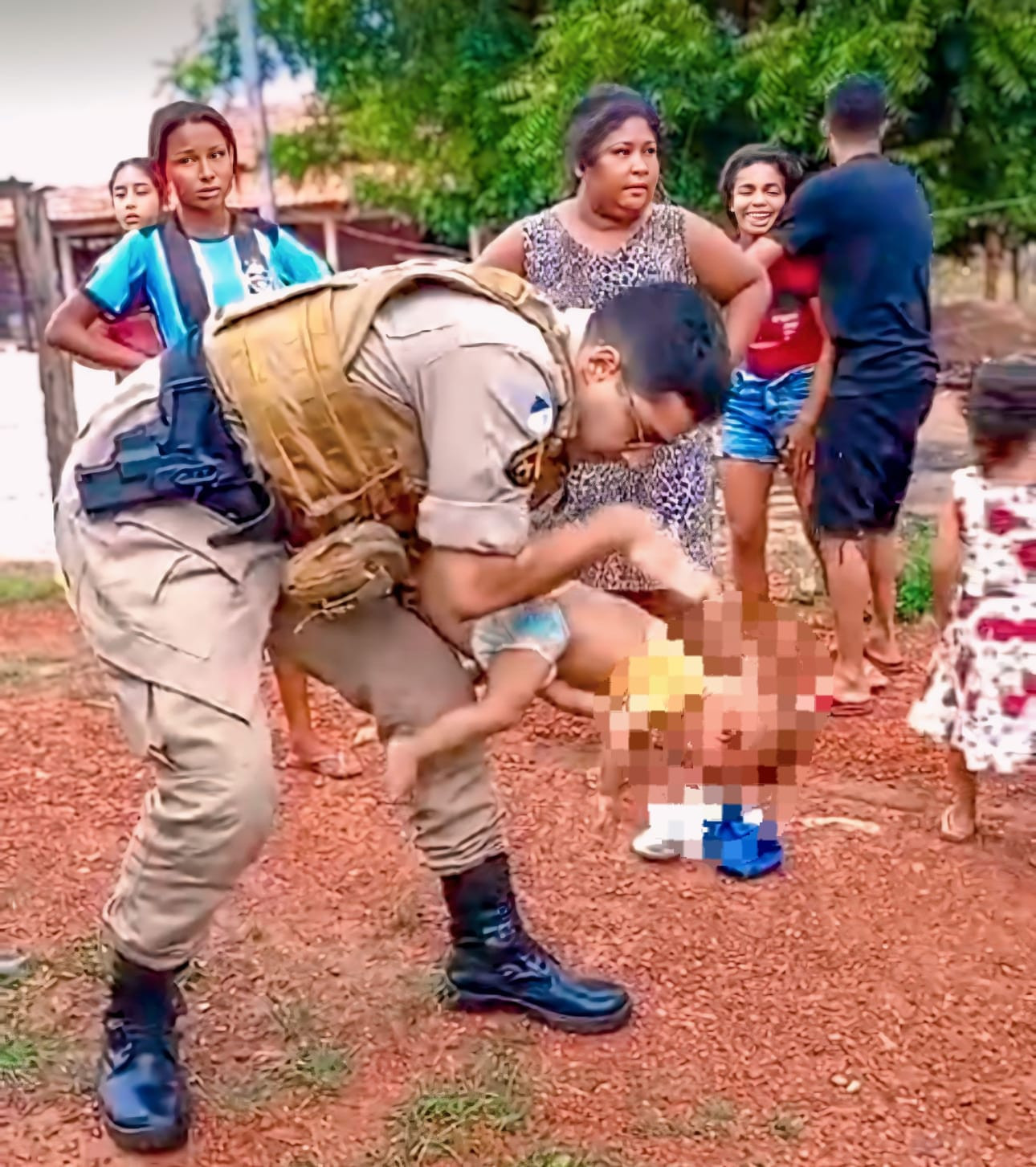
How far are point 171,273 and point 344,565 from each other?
166 centimetres

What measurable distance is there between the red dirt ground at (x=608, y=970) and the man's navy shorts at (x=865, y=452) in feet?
2.48

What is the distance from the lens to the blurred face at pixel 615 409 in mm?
2277

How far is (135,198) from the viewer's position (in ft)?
15.7

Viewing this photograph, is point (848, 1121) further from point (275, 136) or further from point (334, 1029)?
point (275, 136)

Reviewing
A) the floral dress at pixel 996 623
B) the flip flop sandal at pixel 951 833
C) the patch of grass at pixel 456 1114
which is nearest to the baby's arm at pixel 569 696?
the patch of grass at pixel 456 1114

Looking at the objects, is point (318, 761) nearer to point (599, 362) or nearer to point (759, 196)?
point (759, 196)

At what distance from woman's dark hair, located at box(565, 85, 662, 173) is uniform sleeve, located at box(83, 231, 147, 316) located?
105 cm

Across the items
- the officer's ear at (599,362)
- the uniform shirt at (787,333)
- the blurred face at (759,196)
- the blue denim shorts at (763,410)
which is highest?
the blurred face at (759,196)

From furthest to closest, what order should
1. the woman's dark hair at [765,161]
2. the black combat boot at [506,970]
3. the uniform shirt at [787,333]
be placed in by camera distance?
the woman's dark hair at [765,161]
the uniform shirt at [787,333]
the black combat boot at [506,970]

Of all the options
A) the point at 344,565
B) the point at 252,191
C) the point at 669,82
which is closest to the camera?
the point at 344,565

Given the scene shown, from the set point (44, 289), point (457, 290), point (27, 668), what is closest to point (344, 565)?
point (457, 290)

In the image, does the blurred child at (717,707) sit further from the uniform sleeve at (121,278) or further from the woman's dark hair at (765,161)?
the woman's dark hair at (765,161)

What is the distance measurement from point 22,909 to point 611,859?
133 centimetres

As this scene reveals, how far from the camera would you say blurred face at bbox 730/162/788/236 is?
16.4ft
